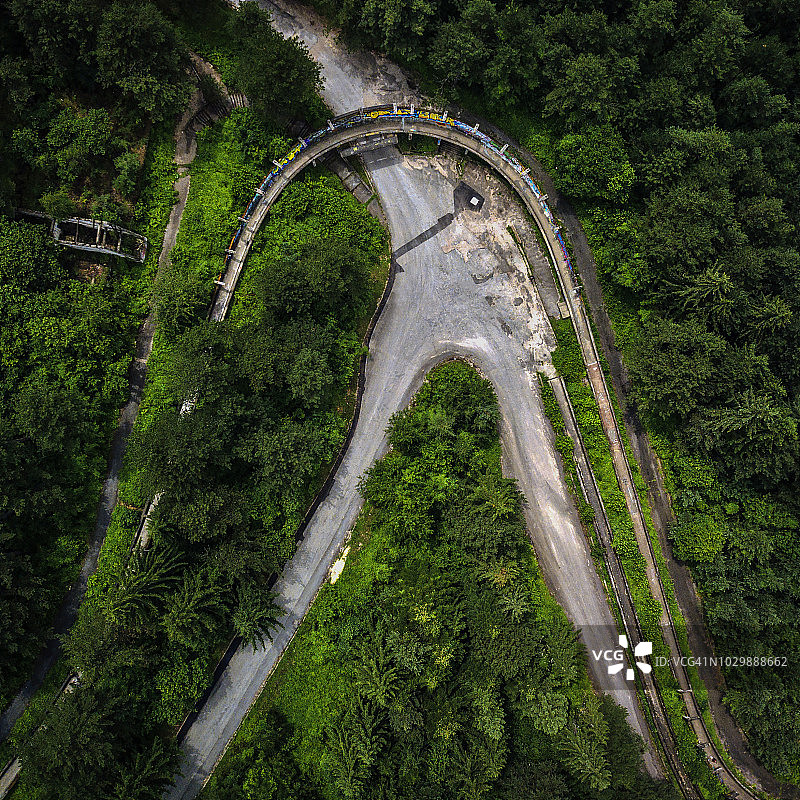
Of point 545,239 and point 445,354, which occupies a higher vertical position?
point 545,239

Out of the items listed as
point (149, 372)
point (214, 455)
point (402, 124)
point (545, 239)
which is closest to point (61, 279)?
point (149, 372)

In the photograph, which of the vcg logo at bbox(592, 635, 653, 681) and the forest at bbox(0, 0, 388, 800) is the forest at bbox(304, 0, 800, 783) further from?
the forest at bbox(0, 0, 388, 800)

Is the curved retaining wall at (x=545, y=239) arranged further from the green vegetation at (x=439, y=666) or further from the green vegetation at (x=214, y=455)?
the green vegetation at (x=439, y=666)

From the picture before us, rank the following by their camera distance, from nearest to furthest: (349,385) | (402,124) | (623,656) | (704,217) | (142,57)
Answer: (142,57) < (704,217) < (623,656) < (349,385) < (402,124)

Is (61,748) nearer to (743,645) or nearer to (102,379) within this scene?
(102,379)

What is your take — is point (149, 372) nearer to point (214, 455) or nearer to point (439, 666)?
point (214, 455)

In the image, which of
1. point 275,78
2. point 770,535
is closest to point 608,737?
point 770,535

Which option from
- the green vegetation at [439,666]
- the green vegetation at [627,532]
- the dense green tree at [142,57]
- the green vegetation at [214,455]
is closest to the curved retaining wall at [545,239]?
the green vegetation at [627,532]
